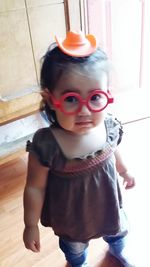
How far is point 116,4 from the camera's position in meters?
1.52

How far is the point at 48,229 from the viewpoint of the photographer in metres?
1.12

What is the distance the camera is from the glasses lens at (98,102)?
581 millimetres

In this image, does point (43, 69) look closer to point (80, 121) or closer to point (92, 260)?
point (80, 121)

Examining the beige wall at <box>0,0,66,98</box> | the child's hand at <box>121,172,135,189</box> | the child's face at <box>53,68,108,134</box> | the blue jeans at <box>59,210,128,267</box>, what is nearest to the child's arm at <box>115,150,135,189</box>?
the child's hand at <box>121,172,135,189</box>

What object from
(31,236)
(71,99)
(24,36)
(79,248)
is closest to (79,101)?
(71,99)

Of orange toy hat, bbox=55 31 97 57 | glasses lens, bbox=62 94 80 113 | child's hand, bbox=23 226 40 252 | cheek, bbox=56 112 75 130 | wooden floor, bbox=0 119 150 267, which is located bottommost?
wooden floor, bbox=0 119 150 267

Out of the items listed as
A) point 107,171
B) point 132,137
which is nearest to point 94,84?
point 107,171

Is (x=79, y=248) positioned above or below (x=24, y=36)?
below

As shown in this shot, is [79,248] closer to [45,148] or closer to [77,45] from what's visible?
[45,148]

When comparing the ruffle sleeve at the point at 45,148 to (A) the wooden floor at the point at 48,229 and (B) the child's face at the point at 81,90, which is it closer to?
(B) the child's face at the point at 81,90

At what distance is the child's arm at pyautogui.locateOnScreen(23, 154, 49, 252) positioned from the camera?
67 centimetres

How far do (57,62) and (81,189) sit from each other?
0.91ft

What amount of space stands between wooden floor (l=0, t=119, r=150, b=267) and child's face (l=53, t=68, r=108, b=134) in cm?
58

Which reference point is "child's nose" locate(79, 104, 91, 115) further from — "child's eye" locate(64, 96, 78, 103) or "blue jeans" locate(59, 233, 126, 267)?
"blue jeans" locate(59, 233, 126, 267)
